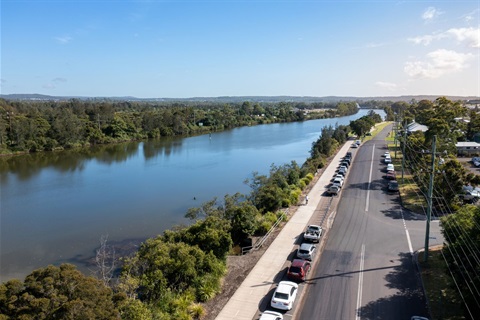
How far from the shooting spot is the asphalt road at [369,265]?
14555 mm

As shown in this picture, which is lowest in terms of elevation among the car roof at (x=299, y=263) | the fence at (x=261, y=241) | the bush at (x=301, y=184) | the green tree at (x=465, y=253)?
the fence at (x=261, y=241)

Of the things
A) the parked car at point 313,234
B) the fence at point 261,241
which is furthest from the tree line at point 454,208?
the fence at point 261,241

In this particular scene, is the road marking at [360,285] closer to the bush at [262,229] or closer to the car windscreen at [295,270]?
the car windscreen at [295,270]

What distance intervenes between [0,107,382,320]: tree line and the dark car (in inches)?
129

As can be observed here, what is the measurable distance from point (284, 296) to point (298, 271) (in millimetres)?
2332

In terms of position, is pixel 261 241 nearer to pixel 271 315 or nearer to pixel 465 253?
pixel 271 315

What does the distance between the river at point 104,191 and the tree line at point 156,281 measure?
618 centimetres

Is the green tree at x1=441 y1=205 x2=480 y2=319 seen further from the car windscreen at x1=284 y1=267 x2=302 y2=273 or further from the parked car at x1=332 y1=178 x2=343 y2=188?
the parked car at x1=332 y1=178 x2=343 y2=188

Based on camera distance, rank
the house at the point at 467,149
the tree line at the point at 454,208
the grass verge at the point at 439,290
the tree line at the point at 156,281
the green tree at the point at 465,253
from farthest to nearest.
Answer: the house at the point at 467,149 < the grass verge at the point at 439,290 < the tree line at the point at 454,208 < the green tree at the point at 465,253 < the tree line at the point at 156,281

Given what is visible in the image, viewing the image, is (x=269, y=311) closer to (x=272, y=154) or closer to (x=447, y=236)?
(x=447, y=236)

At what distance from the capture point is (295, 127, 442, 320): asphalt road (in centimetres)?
1455

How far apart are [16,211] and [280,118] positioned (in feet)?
382

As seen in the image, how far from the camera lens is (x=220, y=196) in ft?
121

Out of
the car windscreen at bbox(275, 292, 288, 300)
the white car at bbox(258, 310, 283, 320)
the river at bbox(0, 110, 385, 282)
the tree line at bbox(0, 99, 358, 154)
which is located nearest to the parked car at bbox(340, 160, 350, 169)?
the river at bbox(0, 110, 385, 282)
